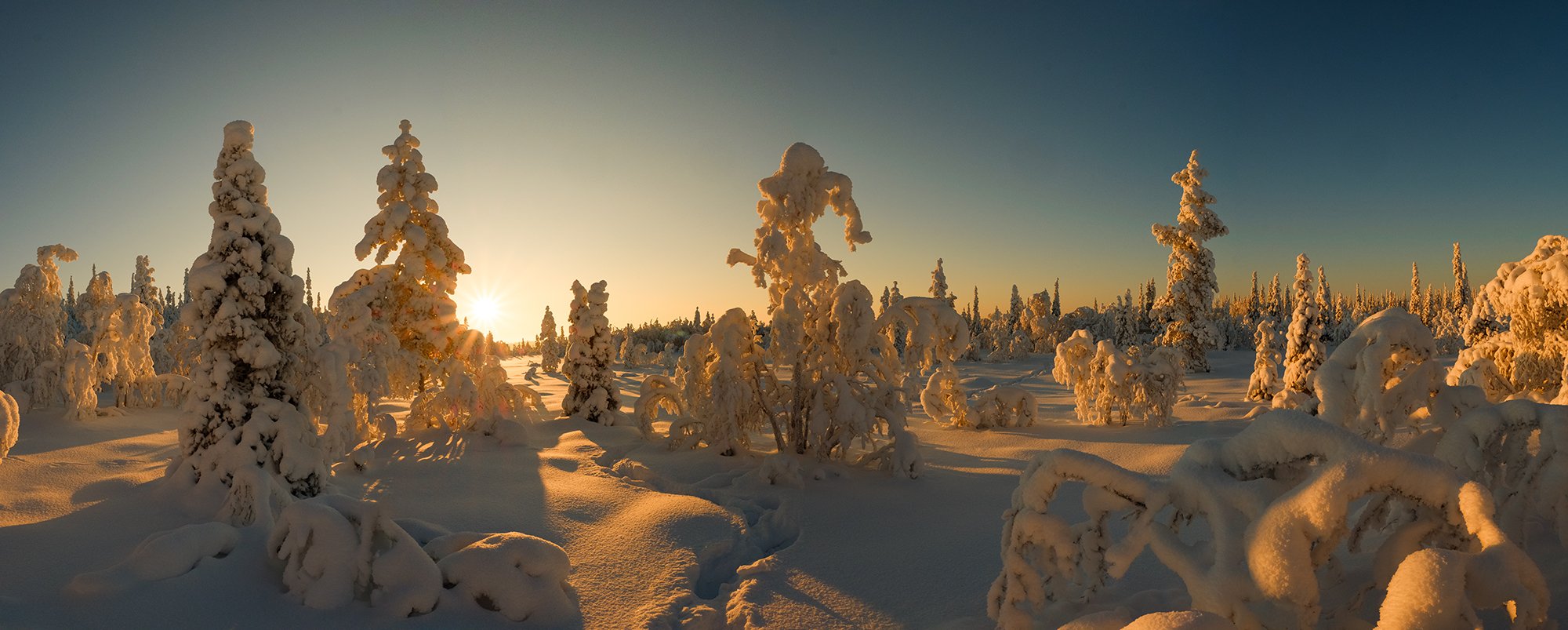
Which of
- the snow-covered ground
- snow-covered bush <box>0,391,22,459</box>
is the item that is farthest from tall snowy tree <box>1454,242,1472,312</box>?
snow-covered bush <box>0,391,22,459</box>

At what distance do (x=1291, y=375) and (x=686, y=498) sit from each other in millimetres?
16670

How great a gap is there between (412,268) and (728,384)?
27.7ft

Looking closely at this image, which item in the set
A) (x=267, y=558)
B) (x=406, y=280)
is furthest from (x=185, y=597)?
(x=406, y=280)

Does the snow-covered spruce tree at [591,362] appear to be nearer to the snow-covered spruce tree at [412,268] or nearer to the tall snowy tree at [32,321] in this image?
the snow-covered spruce tree at [412,268]

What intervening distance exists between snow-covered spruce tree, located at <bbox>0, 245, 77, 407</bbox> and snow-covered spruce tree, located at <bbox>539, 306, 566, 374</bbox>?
31.0 m

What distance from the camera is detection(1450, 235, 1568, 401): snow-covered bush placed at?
7.20 metres

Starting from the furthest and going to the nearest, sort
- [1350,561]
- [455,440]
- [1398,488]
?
[455,440] < [1350,561] < [1398,488]

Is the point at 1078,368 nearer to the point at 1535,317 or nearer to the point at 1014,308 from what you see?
the point at 1535,317

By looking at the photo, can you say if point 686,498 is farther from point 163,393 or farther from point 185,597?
point 163,393

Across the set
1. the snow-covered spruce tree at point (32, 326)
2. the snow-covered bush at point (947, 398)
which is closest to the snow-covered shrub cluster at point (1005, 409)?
the snow-covered bush at point (947, 398)

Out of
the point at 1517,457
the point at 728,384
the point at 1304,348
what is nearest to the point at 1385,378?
the point at 1517,457

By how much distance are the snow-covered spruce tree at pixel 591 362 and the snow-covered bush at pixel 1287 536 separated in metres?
13.5

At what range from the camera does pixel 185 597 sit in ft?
14.0

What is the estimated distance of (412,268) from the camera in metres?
13.7
